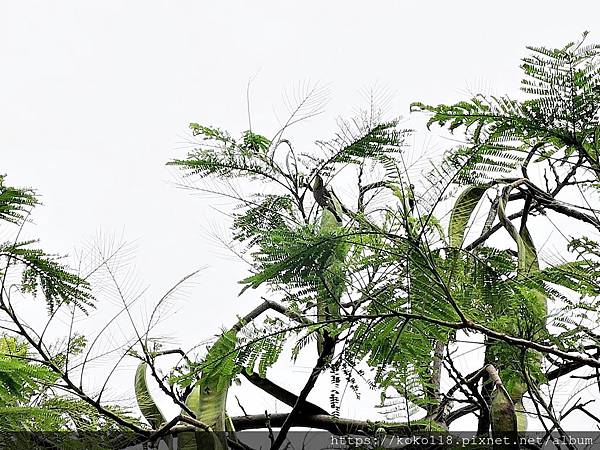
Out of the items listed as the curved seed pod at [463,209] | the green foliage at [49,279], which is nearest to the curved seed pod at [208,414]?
the green foliage at [49,279]

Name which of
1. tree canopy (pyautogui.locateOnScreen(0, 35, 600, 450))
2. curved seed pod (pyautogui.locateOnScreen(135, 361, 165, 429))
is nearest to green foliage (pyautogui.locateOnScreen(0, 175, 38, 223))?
tree canopy (pyautogui.locateOnScreen(0, 35, 600, 450))

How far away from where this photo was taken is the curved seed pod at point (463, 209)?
0.77 meters

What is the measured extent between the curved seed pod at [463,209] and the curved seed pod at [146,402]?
0.42 metres

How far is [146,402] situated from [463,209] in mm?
449

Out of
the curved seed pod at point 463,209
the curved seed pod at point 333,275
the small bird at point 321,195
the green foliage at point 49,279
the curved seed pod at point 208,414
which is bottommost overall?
the curved seed pod at point 208,414

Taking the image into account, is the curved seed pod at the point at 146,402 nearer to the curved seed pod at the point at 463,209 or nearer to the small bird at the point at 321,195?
the small bird at the point at 321,195

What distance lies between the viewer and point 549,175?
97cm

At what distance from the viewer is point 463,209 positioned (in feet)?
2.58

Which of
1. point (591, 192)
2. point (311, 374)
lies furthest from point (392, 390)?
point (591, 192)

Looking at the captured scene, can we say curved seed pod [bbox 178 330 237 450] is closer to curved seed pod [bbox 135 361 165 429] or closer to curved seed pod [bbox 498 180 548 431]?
curved seed pod [bbox 135 361 165 429]

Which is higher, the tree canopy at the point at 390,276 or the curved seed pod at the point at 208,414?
the tree canopy at the point at 390,276

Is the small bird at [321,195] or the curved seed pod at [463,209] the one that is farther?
the small bird at [321,195]

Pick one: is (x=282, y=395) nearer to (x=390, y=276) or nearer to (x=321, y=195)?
(x=321, y=195)

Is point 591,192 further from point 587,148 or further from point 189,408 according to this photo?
point 189,408
